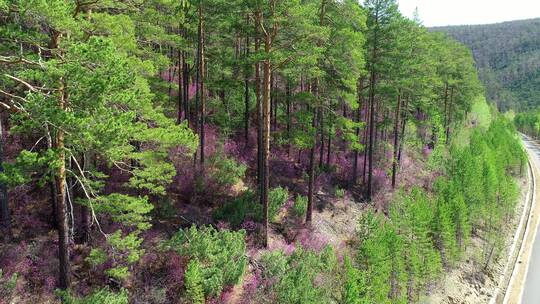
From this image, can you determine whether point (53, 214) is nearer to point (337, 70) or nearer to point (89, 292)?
point (89, 292)

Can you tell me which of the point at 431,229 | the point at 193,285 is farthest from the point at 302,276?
the point at 431,229

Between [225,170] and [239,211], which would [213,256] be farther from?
[225,170]

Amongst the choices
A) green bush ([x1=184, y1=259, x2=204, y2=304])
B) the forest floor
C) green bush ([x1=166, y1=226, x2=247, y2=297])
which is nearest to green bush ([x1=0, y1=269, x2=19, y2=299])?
green bush ([x1=184, y1=259, x2=204, y2=304])

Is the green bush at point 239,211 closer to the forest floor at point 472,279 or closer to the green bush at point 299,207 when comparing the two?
the green bush at point 299,207

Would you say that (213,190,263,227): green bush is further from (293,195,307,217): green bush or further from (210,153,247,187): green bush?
(293,195,307,217): green bush

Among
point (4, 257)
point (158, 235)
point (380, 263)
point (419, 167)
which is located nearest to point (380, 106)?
point (419, 167)
